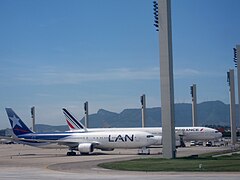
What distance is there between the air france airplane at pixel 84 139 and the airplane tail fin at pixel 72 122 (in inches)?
902

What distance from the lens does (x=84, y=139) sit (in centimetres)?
7162

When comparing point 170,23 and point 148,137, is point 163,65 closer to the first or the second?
point 170,23

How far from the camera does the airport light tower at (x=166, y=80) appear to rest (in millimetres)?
45344

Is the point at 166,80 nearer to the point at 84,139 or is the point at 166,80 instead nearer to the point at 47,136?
the point at 84,139

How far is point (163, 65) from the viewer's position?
45.6 metres

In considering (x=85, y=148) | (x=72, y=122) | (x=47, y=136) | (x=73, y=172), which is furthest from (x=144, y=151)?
(x=72, y=122)

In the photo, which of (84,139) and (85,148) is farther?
(84,139)

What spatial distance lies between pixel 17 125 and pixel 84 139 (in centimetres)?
1124

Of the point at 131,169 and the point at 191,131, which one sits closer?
the point at 131,169

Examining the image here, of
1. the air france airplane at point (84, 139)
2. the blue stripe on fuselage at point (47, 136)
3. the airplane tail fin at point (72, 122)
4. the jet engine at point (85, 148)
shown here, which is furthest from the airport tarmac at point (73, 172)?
the airplane tail fin at point (72, 122)

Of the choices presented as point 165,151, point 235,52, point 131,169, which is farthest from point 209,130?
point 131,169

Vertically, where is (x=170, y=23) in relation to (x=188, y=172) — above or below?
above

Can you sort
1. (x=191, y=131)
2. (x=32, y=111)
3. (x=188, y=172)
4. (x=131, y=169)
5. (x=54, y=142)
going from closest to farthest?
(x=188, y=172) → (x=131, y=169) → (x=54, y=142) → (x=191, y=131) → (x=32, y=111)

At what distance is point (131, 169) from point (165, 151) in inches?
416
